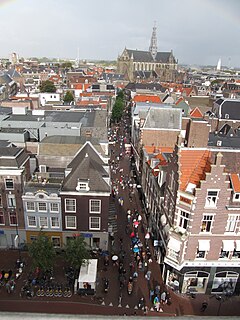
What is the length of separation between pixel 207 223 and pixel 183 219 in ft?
8.82

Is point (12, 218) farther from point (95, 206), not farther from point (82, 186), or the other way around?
point (95, 206)

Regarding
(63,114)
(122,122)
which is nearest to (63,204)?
(63,114)

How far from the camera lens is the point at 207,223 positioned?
31.1m

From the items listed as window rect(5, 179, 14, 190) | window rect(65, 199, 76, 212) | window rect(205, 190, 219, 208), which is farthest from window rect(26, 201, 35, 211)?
window rect(205, 190, 219, 208)

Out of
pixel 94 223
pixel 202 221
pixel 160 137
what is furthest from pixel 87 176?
pixel 160 137

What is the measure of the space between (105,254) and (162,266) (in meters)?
8.47

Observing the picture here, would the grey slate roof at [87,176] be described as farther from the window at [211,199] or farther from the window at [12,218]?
the window at [211,199]

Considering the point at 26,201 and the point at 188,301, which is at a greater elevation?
the point at 26,201

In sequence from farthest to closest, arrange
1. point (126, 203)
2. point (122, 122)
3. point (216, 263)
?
1. point (122, 122)
2. point (126, 203)
3. point (216, 263)

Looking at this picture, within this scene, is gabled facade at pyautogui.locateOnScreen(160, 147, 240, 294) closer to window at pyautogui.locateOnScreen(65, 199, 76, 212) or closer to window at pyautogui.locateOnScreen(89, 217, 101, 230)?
window at pyautogui.locateOnScreen(89, 217, 101, 230)

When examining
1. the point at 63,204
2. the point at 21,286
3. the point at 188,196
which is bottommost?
the point at 21,286

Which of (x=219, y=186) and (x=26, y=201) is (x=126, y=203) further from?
(x=219, y=186)

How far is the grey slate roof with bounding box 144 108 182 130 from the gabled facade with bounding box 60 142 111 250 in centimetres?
2694

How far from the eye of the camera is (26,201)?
38.5 metres
